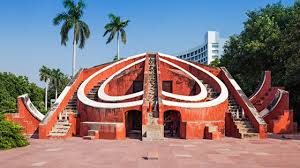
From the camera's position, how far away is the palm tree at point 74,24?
32.3 metres

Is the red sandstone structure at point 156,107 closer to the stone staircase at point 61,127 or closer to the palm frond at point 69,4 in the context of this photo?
the stone staircase at point 61,127

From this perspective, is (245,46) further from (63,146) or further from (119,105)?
(63,146)

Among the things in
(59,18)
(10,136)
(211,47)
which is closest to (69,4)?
(59,18)

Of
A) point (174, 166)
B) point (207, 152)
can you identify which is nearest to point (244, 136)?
point (207, 152)

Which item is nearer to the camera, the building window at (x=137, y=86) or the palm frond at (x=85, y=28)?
the building window at (x=137, y=86)

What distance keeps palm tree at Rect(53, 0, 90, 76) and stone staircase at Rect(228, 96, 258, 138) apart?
16.7 metres

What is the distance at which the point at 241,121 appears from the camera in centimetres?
1844

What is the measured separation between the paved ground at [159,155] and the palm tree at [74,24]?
1940 centimetres

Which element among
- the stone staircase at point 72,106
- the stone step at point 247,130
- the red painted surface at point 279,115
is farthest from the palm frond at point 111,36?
the stone step at point 247,130

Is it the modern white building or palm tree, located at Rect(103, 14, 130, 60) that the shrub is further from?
the modern white building

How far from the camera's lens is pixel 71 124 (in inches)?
711

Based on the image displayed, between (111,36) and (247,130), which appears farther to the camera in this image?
(111,36)

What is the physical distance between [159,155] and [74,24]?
77.1 feet

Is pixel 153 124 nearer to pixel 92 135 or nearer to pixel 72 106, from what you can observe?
pixel 92 135
